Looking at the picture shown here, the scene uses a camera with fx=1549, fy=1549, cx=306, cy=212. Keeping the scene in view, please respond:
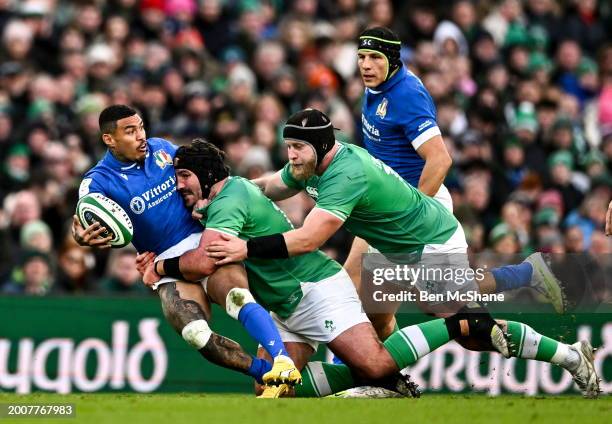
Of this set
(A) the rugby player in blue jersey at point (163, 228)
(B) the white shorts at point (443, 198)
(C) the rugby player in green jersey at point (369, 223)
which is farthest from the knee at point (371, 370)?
(B) the white shorts at point (443, 198)

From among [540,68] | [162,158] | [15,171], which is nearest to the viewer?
[162,158]

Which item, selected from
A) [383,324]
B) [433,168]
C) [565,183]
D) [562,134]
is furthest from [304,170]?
[562,134]

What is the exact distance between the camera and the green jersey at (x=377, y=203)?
433 inches

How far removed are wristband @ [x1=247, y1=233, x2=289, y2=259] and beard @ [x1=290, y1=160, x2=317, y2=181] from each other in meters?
0.53

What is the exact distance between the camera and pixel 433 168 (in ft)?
39.4

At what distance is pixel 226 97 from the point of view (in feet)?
60.2

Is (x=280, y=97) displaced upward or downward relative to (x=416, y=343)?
upward

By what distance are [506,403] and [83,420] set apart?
311 centimetres

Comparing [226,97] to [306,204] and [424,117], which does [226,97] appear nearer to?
[306,204]

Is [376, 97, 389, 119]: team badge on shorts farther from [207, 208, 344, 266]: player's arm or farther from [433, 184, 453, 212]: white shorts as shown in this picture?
[207, 208, 344, 266]: player's arm

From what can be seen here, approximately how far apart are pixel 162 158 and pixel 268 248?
4.10 ft

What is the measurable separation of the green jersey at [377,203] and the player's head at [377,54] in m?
1.01

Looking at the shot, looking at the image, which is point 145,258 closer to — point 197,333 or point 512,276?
point 197,333

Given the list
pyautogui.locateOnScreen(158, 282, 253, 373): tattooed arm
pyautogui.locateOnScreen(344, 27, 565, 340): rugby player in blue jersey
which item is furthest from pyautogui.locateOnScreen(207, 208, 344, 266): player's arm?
pyautogui.locateOnScreen(344, 27, 565, 340): rugby player in blue jersey
